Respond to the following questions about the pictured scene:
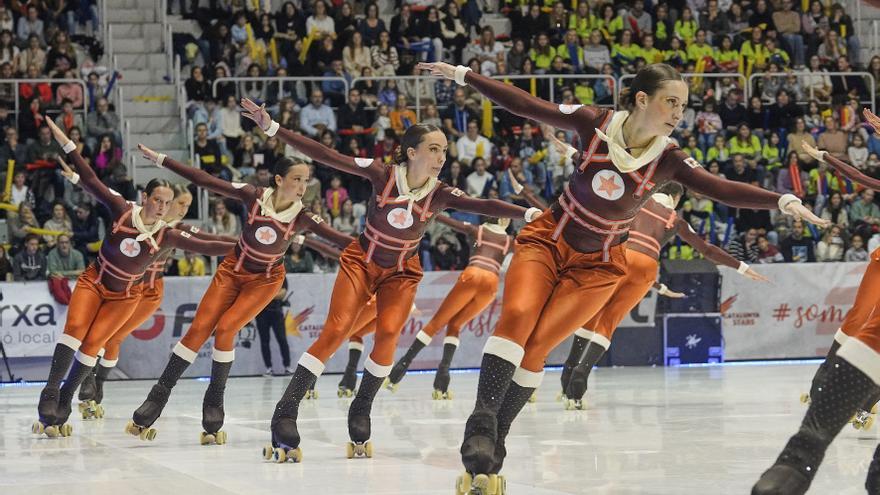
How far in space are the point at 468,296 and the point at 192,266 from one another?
5.58 m

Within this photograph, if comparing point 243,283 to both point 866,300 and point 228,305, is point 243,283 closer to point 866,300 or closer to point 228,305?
point 228,305

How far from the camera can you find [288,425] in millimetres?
7473

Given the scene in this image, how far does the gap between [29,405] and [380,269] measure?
18.5ft

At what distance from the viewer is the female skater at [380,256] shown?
301 inches

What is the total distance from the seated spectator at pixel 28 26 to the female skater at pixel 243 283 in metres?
11.3

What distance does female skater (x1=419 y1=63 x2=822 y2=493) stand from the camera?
18.6 ft

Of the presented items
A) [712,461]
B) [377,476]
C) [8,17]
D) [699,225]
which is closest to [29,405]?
[377,476]

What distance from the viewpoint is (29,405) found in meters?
12.1

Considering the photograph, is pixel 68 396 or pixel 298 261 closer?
pixel 68 396

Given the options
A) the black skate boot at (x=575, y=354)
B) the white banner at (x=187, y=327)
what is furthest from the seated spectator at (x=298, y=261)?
the black skate boot at (x=575, y=354)

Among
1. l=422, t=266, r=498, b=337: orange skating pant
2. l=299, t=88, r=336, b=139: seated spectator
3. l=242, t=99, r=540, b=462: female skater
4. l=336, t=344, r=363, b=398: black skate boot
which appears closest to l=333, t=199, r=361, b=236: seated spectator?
l=299, t=88, r=336, b=139: seated spectator

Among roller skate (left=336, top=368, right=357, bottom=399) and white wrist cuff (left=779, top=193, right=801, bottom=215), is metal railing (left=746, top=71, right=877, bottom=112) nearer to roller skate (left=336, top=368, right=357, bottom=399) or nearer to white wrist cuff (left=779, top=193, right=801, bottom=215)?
roller skate (left=336, top=368, right=357, bottom=399)

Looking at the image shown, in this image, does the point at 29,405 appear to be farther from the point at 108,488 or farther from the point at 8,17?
the point at 8,17

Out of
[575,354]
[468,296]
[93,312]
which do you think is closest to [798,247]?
[468,296]
